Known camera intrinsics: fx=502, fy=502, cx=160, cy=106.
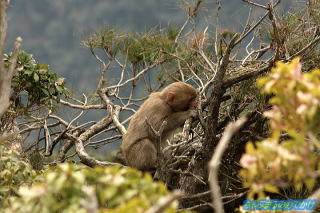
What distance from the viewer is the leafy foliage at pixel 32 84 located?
5.97 m

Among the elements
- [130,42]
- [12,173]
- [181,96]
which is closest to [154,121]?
[181,96]

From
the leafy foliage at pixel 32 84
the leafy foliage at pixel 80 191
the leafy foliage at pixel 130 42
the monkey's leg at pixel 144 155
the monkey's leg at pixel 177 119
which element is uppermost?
the leafy foliage at pixel 130 42

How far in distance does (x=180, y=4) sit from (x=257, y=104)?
3.36m

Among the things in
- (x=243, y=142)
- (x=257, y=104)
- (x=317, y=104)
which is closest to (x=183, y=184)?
(x=243, y=142)

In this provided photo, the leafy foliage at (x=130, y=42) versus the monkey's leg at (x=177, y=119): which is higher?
the leafy foliage at (x=130, y=42)

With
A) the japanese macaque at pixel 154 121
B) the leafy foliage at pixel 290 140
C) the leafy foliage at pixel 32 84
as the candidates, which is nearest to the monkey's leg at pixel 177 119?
the japanese macaque at pixel 154 121

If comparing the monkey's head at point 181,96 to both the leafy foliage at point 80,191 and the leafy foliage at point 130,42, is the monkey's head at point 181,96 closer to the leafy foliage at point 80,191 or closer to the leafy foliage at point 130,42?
the leafy foliage at point 130,42

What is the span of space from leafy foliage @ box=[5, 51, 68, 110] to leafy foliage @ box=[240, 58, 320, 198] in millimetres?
3954

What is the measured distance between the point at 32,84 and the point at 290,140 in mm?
4307

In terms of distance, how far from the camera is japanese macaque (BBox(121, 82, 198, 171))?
243 inches

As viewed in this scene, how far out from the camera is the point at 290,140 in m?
2.45

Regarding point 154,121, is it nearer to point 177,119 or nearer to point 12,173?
point 177,119

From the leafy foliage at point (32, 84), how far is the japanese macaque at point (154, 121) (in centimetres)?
107

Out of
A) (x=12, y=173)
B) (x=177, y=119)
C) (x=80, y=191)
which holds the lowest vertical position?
(x=80, y=191)
